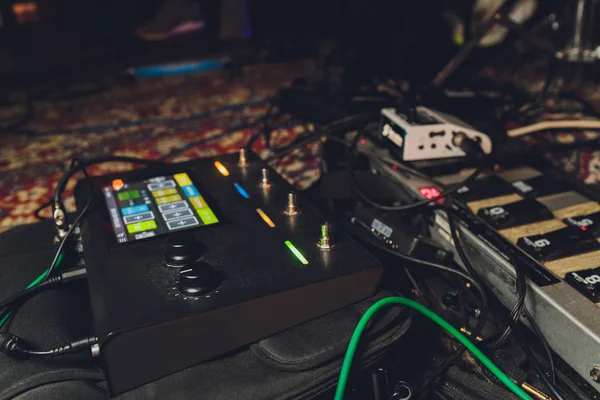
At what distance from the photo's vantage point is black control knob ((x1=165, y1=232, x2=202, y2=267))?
1.41ft

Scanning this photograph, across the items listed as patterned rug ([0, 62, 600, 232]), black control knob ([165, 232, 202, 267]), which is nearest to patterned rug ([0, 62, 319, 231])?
patterned rug ([0, 62, 600, 232])

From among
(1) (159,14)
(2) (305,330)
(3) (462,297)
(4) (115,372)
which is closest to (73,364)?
(4) (115,372)

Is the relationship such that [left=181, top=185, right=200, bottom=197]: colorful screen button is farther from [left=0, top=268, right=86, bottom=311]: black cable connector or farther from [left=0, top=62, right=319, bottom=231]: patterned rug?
[left=0, top=62, right=319, bottom=231]: patterned rug

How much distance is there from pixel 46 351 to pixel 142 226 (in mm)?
142

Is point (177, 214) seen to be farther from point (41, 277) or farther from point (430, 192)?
point (430, 192)

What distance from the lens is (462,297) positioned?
55cm

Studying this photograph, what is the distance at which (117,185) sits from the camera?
59 centimetres

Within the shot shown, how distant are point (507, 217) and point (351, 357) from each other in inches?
10.6

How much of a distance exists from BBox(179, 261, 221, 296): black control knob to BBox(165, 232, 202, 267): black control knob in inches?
1.1

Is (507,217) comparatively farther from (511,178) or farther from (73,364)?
(73,364)

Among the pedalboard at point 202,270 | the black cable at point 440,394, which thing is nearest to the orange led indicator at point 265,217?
the pedalboard at point 202,270

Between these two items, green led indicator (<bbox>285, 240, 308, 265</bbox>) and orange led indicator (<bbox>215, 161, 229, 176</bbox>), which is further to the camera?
orange led indicator (<bbox>215, 161, 229, 176</bbox>)

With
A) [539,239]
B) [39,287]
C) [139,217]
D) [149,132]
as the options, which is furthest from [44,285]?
[149,132]

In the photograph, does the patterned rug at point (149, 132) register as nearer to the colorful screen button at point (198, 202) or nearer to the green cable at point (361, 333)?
the colorful screen button at point (198, 202)
